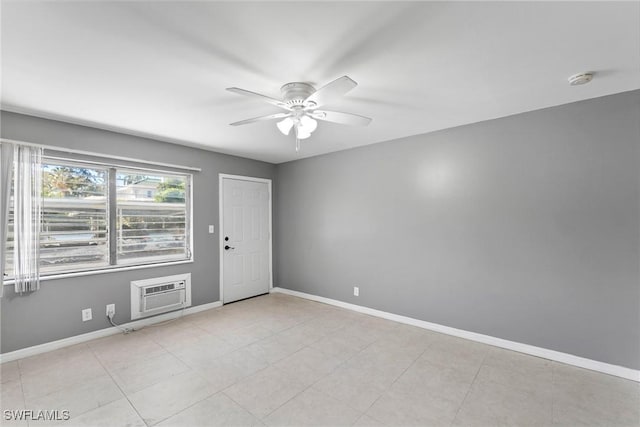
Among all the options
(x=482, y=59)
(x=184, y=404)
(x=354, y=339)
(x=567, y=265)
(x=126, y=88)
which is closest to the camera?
(x=482, y=59)

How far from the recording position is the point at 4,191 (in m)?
2.61

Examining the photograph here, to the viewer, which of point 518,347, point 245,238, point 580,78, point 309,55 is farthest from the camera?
point 245,238

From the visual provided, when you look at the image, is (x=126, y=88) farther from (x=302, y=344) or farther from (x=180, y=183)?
(x=302, y=344)

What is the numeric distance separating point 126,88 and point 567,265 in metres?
Answer: 4.13

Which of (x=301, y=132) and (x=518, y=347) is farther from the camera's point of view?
(x=518, y=347)

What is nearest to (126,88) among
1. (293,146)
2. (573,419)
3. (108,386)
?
(293,146)

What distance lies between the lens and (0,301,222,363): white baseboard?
267 centimetres

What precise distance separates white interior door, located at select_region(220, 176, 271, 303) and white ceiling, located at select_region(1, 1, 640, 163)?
1.90m

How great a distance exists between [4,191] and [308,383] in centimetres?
327

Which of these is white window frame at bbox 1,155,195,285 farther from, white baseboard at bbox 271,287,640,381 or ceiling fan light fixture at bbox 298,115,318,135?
white baseboard at bbox 271,287,640,381

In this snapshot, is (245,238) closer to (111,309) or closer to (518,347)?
(111,309)

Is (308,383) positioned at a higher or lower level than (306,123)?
lower

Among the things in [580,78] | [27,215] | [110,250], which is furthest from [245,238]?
[580,78]

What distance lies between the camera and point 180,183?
4020mm
